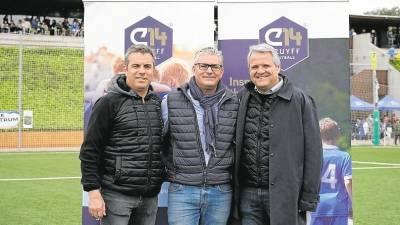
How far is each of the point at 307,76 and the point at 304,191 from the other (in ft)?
4.45

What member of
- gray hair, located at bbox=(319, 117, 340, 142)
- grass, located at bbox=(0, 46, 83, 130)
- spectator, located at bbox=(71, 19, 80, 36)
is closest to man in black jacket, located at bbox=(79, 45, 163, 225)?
gray hair, located at bbox=(319, 117, 340, 142)

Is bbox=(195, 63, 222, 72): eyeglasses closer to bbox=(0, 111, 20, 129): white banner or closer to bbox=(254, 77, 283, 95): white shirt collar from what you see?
bbox=(254, 77, 283, 95): white shirt collar

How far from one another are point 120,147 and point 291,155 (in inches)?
43.7

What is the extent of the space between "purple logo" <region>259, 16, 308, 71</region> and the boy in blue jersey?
582mm

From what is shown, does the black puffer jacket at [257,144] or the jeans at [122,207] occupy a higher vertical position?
the black puffer jacket at [257,144]

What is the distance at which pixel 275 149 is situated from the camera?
347 centimetres

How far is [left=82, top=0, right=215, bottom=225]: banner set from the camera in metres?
4.54

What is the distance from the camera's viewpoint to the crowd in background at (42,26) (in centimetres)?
2936

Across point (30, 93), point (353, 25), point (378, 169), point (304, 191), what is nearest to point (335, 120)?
point (304, 191)

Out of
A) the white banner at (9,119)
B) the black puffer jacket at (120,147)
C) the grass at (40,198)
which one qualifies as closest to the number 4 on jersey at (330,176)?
the black puffer jacket at (120,147)

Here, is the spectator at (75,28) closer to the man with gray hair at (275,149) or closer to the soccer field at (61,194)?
the soccer field at (61,194)

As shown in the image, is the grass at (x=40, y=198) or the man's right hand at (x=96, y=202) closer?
the man's right hand at (x=96, y=202)

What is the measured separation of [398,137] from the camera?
29.4 m

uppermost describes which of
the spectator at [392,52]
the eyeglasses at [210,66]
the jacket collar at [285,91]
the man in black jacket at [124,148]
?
the spectator at [392,52]
